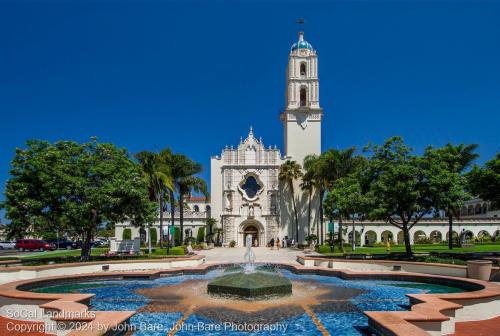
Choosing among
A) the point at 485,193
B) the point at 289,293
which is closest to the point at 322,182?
the point at 485,193

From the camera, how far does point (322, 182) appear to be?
4991cm

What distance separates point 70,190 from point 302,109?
3853 cm

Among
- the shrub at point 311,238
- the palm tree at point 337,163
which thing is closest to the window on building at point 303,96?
the palm tree at point 337,163

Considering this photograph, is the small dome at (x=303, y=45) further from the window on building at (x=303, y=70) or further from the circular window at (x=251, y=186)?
the circular window at (x=251, y=186)

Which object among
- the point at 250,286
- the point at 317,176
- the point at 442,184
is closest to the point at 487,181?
the point at 442,184

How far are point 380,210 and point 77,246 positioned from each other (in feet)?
147

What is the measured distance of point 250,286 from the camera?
44.9ft

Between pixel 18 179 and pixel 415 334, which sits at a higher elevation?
pixel 18 179

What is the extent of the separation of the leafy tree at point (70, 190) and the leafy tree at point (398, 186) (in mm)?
14763

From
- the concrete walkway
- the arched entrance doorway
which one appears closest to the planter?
the concrete walkway

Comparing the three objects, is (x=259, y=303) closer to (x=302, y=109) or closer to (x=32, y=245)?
(x=32, y=245)

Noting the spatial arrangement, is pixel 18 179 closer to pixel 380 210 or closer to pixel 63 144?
pixel 63 144

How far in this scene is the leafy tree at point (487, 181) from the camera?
91.0 feet

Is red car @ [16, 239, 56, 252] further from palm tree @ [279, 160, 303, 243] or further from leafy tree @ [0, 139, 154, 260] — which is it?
palm tree @ [279, 160, 303, 243]
